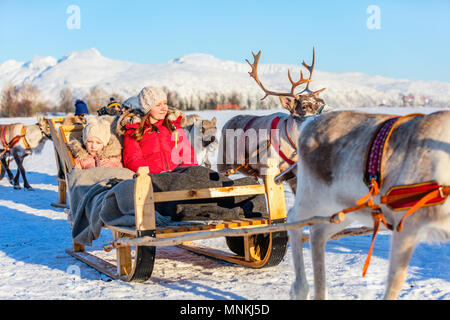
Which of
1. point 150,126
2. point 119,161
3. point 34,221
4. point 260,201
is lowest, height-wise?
point 34,221

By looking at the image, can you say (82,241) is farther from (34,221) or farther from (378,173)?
(34,221)

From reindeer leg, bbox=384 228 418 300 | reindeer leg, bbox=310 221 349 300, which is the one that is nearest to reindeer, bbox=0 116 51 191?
reindeer leg, bbox=310 221 349 300

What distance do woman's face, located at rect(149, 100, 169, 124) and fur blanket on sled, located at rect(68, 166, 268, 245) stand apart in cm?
83

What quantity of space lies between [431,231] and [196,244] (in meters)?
3.77

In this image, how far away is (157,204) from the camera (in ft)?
15.5

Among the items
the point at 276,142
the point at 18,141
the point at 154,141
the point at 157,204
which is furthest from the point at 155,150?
the point at 18,141

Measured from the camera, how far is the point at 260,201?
16.0 feet

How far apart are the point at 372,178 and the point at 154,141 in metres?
3.16

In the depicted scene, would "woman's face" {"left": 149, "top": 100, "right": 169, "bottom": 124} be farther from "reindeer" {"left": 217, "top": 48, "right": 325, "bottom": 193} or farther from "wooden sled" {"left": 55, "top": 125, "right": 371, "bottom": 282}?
"reindeer" {"left": 217, "top": 48, "right": 325, "bottom": 193}

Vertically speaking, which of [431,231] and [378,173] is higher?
[378,173]

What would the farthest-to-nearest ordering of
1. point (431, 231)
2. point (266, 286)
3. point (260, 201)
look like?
point (260, 201)
point (266, 286)
point (431, 231)

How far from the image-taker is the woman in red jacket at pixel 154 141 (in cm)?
556

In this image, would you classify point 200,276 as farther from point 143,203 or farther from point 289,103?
point 289,103
